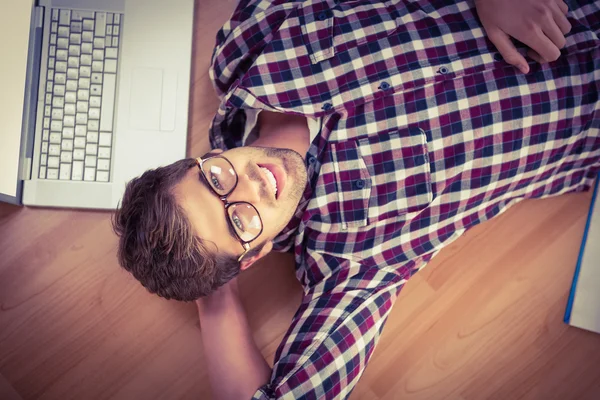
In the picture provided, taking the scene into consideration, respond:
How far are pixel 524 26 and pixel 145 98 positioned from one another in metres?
0.76

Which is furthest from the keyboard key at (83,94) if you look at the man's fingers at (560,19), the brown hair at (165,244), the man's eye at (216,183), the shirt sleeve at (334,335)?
the man's fingers at (560,19)

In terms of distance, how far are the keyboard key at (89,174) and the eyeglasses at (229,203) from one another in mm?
257

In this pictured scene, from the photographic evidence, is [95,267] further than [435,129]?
Yes

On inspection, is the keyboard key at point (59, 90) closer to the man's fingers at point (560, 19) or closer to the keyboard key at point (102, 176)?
the keyboard key at point (102, 176)

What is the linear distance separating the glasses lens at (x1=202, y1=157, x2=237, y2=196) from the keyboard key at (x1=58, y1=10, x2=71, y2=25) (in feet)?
1.40

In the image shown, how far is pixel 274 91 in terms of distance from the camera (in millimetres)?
895

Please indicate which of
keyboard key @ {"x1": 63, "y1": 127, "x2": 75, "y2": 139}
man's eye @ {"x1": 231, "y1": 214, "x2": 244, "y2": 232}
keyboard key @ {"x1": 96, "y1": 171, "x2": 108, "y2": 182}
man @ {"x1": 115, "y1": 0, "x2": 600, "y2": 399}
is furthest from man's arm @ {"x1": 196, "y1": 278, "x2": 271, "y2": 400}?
keyboard key @ {"x1": 63, "y1": 127, "x2": 75, "y2": 139}

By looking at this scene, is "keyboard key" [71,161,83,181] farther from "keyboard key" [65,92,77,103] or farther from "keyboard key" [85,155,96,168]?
"keyboard key" [65,92,77,103]

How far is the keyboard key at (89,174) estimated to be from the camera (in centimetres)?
92

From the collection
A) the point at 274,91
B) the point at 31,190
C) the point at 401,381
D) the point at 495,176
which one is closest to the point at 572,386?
the point at 401,381

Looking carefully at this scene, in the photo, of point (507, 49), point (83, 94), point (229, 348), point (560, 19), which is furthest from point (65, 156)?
→ point (560, 19)

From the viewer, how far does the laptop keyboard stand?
0.91 meters

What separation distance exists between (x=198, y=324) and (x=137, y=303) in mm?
142

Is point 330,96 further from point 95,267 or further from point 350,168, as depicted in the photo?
point 95,267
